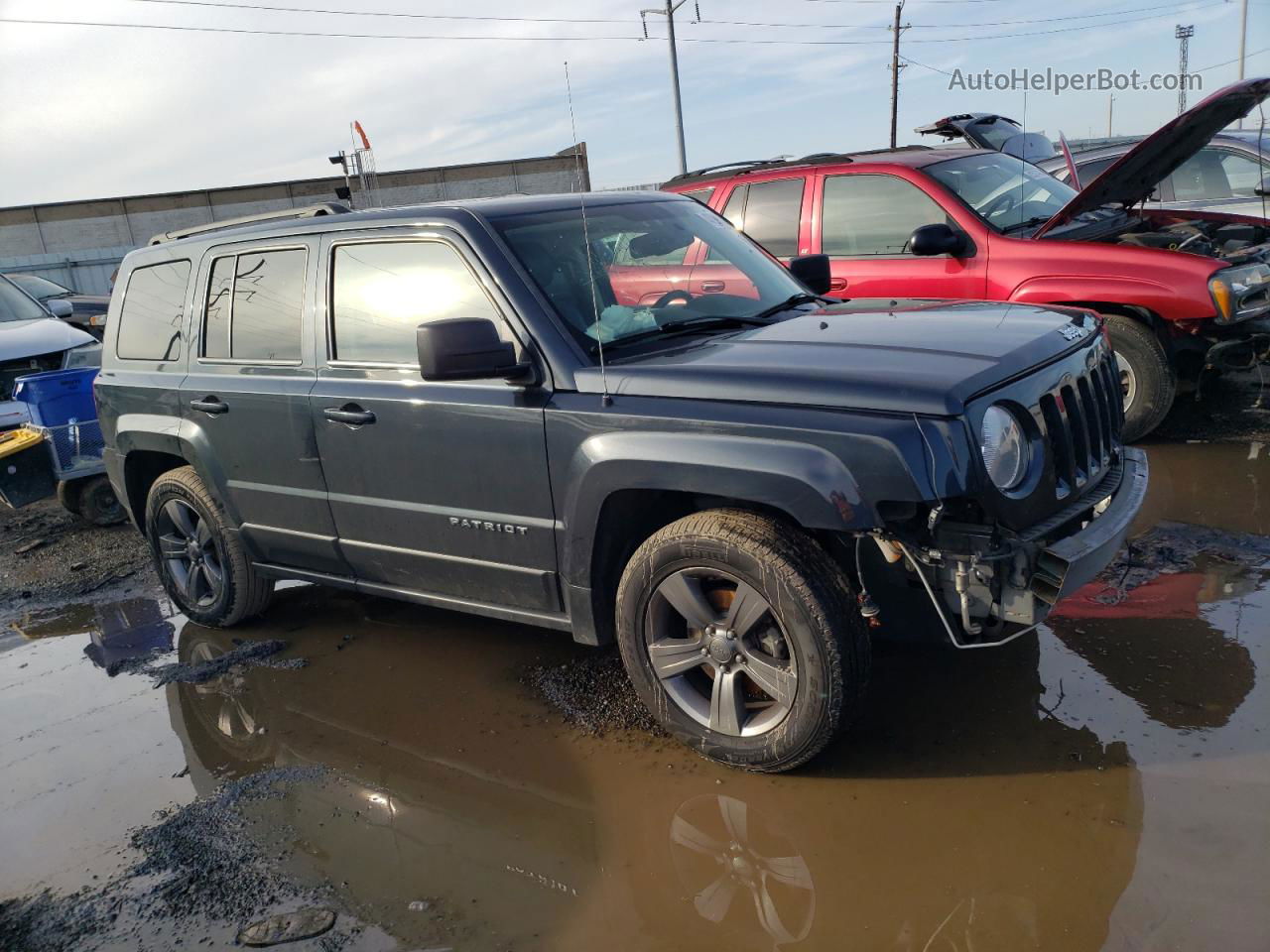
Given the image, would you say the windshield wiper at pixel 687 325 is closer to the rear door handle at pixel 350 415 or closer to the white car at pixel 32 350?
the rear door handle at pixel 350 415

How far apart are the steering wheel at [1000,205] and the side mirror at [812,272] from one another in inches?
91.3

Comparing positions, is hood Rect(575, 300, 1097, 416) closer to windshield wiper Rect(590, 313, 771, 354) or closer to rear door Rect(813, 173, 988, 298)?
windshield wiper Rect(590, 313, 771, 354)

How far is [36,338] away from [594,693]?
7.03 meters

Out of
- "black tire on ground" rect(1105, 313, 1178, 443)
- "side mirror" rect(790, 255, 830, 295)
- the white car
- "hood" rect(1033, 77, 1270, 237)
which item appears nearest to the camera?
"side mirror" rect(790, 255, 830, 295)

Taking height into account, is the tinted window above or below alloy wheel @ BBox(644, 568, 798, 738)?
above

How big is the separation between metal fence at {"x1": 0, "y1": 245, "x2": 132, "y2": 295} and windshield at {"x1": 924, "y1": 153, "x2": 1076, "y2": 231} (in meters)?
28.3

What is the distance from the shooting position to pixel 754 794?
319 centimetres

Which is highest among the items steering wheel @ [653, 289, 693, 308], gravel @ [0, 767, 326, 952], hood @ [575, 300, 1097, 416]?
steering wheel @ [653, 289, 693, 308]

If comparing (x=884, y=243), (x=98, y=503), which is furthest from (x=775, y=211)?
(x=98, y=503)

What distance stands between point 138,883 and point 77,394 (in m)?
5.06

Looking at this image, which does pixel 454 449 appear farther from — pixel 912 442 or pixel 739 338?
pixel 912 442

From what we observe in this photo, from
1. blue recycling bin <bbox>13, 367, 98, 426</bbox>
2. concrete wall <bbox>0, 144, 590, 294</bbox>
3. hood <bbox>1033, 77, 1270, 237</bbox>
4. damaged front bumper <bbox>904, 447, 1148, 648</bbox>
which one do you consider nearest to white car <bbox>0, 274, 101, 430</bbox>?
blue recycling bin <bbox>13, 367, 98, 426</bbox>

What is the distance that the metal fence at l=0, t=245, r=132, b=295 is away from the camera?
95.9 ft

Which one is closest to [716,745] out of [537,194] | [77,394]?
[537,194]
